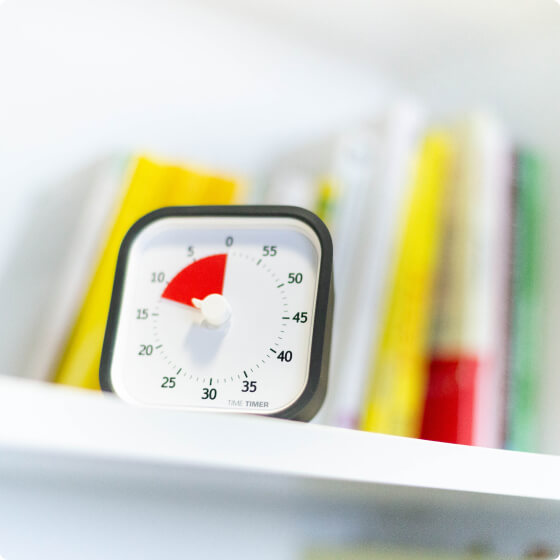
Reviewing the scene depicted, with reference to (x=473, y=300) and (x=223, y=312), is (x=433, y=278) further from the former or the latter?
(x=223, y=312)

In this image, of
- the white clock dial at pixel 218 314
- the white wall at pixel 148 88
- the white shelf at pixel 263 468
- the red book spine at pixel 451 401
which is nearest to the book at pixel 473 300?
the red book spine at pixel 451 401

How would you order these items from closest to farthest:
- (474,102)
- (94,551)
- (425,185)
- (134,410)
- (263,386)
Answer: (134,410) < (263,386) < (94,551) < (425,185) < (474,102)

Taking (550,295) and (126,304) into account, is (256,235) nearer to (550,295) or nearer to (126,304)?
(126,304)

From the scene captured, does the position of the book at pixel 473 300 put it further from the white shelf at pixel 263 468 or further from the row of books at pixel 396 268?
the white shelf at pixel 263 468

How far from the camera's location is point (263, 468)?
0.40 m

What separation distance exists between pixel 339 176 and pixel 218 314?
415 millimetres

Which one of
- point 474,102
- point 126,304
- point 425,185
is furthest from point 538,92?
point 126,304

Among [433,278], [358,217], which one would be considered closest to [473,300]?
[433,278]

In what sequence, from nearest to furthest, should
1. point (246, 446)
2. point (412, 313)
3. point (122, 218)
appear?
point (246, 446)
point (122, 218)
point (412, 313)

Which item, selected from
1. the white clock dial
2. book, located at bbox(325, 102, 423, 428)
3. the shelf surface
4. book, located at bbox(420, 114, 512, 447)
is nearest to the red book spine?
book, located at bbox(420, 114, 512, 447)

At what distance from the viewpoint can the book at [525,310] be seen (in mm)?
780

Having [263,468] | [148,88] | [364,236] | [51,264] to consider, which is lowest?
[263,468]

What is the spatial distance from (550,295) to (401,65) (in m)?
0.46

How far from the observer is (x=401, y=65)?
1.04 metres
